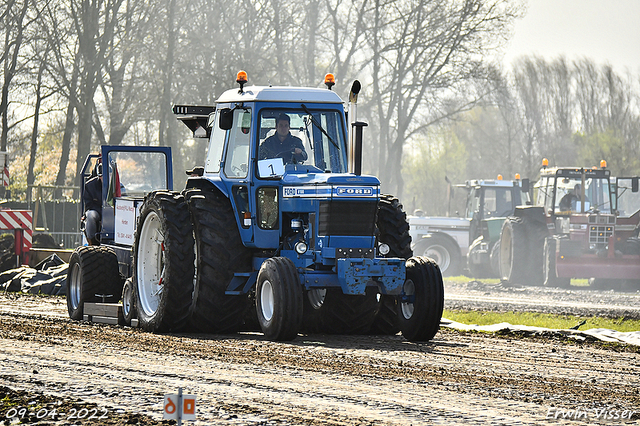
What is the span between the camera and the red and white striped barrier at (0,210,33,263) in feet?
67.7

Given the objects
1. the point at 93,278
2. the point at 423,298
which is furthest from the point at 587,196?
the point at 423,298

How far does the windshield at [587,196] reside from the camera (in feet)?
80.9

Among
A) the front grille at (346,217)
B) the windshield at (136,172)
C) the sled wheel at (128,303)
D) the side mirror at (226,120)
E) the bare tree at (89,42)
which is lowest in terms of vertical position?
the sled wheel at (128,303)

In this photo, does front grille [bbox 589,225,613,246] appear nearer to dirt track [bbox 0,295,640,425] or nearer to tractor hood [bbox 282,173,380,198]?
dirt track [bbox 0,295,640,425]

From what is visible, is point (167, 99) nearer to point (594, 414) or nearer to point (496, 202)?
point (496, 202)

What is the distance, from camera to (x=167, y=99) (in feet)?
110

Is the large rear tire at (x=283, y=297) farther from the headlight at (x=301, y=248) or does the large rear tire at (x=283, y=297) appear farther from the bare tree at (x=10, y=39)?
the bare tree at (x=10, y=39)

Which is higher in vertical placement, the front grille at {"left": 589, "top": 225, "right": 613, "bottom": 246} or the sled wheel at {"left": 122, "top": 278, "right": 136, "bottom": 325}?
the front grille at {"left": 589, "top": 225, "right": 613, "bottom": 246}

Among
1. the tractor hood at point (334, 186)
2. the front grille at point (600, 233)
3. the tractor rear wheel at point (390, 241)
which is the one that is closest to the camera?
the tractor hood at point (334, 186)

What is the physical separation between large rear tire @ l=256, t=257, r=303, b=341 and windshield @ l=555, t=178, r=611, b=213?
16.4m

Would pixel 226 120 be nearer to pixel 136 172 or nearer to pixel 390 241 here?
pixel 390 241

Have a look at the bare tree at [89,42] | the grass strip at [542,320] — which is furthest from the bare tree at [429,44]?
the grass strip at [542,320]

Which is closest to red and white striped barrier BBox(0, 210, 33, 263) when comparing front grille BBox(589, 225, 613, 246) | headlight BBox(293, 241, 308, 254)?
headlight BBox(293, 241, 308, 254)

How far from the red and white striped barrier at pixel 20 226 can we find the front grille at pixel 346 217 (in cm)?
1235
